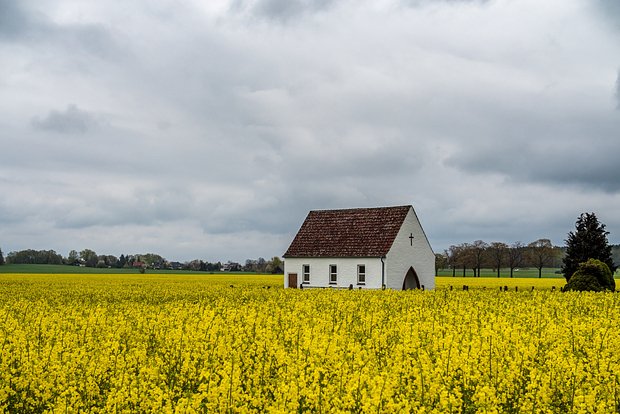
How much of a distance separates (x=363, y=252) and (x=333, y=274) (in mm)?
3103

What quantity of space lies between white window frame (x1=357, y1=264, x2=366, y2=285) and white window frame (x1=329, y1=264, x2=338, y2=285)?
6.38ft

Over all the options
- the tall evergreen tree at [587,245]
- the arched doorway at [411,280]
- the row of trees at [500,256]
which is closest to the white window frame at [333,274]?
the arched doorway at [411,280]

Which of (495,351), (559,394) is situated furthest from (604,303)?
(559,394)

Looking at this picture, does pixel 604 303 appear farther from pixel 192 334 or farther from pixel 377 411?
pixel 377 411

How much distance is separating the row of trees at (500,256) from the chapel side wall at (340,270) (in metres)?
57.0

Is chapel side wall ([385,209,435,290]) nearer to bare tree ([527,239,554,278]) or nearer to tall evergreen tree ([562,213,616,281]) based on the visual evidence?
tall evergreen tree ([562,213,616,281])

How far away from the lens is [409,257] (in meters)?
47.7

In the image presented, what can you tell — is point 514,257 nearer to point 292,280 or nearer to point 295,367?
point 292,280

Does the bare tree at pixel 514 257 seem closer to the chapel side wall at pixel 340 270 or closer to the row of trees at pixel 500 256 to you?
the row of trees at pixel 500 256

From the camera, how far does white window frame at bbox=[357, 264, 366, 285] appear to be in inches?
1823

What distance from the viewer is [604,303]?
81.9 feet

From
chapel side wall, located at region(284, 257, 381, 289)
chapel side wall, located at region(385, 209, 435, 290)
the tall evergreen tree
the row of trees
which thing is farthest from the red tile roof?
the row of trees

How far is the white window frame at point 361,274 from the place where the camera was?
46.3 meters

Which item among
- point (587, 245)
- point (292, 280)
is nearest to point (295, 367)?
point (292, 280)
